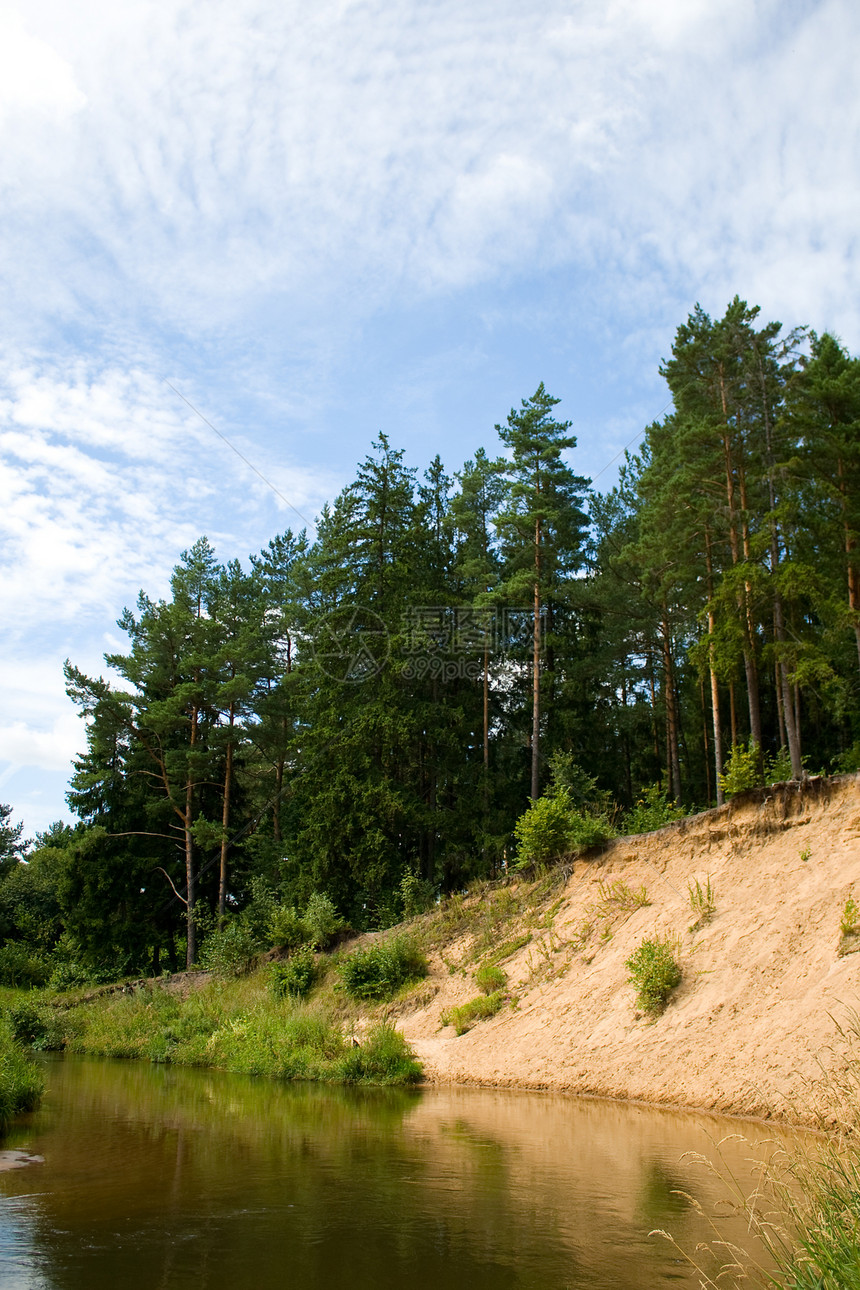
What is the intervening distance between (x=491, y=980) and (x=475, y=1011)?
0.95 m

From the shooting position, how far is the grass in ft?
62.2

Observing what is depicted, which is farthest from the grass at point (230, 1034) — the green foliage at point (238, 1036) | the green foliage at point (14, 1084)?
the green foliage at point (14, 1084)

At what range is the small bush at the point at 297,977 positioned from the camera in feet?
84.6

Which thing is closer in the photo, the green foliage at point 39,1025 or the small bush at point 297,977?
the small bush at point 297,977

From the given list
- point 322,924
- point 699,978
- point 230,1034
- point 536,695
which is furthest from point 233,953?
point 699,978

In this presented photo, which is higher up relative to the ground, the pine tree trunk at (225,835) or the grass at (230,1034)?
the pine tree trunk at (225,835)

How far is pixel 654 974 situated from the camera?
16.6 meters

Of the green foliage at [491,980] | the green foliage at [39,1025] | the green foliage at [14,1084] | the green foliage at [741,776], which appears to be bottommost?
the green foliage at [39,1025]

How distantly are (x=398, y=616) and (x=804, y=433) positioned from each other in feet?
51.0

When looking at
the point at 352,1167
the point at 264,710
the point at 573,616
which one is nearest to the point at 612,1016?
the point at 352,1167

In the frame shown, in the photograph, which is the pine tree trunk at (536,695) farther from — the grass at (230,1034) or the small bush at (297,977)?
the grass at (230,1034)

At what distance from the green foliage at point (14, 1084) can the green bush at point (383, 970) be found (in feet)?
31.7

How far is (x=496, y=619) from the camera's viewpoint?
33719mm

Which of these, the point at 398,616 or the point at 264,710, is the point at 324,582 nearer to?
the point at 398,616
